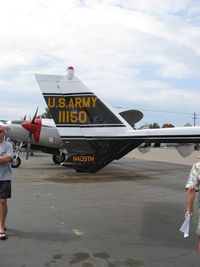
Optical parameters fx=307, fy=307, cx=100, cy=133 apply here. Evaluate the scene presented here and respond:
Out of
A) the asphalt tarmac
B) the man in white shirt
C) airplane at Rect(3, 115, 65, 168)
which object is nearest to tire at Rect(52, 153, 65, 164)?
airplane at Rect(3, 115, 65, 168)

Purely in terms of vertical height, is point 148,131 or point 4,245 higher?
point 148,131

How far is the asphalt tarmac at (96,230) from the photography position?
388cm

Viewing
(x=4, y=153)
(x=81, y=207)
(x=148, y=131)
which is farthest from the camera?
(x=148, y=131)

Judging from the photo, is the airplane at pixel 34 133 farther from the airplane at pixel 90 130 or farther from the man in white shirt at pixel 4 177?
the man in white shirt at pixel 4 177

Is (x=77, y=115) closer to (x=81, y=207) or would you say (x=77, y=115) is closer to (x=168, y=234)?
(x=81, y=207)

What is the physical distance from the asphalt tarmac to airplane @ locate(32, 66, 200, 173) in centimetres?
110

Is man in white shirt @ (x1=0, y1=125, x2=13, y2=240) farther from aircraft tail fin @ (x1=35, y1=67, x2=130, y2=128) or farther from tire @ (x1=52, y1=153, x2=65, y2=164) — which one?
tire @ (x1=52, y1=153, x2=65, y2=164)

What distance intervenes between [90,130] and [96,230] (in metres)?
3.20

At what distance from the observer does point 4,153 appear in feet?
15.7

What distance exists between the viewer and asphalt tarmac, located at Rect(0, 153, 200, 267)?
12.7 ft

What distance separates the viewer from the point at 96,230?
5.08 metres

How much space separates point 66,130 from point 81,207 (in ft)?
7.50

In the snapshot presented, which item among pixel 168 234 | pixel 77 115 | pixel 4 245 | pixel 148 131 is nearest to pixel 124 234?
pixel 168 234

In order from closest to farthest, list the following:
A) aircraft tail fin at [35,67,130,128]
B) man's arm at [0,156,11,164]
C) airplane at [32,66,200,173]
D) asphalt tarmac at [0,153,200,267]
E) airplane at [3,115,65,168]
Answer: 1. asphalt tarmac at [0,153,200,267]
2. man's arm at [0,156,11,164]
3. airplane at [32,66,200,173]
4. aircraft tail fin at [35,67,130,128]
5. airplane at [3,115,65,168]
